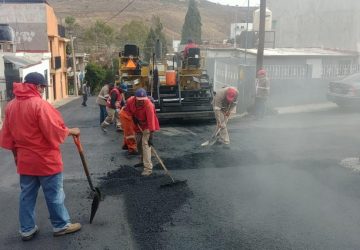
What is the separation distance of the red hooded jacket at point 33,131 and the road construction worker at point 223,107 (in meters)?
5.06

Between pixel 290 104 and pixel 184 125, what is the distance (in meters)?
5.23

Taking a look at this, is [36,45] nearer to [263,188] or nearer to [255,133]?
[255,133]

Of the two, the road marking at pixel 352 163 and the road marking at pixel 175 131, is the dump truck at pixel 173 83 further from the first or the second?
the road marking at pixel 352 163

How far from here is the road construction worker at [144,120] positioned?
6656mm

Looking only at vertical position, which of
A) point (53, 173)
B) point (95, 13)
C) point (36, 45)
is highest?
point (95, 13)

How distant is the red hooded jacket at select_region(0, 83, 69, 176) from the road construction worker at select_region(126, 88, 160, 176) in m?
2.43

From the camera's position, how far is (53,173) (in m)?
4.34

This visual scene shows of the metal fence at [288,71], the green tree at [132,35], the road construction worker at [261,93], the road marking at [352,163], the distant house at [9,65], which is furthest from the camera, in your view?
the green tree at [132,35]

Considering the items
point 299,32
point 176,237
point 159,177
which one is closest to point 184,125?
point 159,177

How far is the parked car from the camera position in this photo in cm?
1312

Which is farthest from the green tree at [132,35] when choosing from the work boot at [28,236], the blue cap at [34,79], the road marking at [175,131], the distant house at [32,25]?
the work boot at [28,236]

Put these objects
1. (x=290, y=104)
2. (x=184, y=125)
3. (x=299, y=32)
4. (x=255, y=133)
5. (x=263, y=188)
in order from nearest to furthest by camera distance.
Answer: (x=263, y=188) < (x=255, y=133) < (x=184, y=125) < (x=290, y=104) < (x=299, y=32)

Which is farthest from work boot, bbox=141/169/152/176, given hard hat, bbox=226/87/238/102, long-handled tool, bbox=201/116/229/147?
hard hat, bbox=226/87/238/102

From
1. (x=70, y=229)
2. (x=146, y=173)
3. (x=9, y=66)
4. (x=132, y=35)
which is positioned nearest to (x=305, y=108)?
(x=146, y=173)
